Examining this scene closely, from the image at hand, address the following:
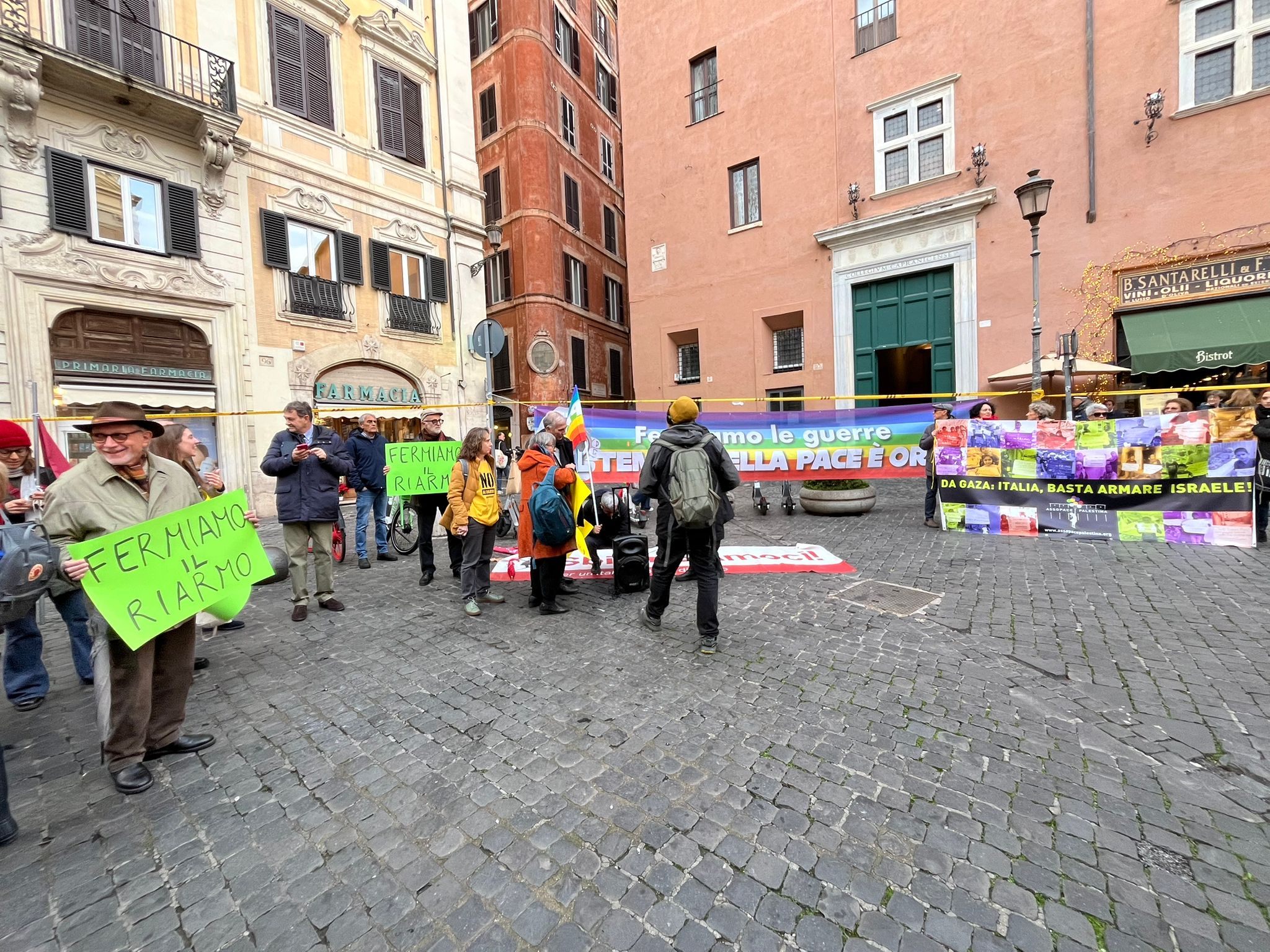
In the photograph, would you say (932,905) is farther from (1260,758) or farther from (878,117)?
(878,117)

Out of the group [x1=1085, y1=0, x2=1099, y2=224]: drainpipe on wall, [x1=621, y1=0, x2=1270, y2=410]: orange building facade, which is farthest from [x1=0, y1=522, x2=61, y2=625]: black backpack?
[x1=1085, y1=0, x2=1099, y2=224]: drainpipe on wall

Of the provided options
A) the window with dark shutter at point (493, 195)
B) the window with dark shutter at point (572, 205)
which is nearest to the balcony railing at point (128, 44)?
the window with dark shutter at point (493, 195)

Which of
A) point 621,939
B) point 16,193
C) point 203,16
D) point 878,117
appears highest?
point 203,16

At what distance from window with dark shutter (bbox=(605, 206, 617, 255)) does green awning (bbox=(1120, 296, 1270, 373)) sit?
22001 millimetres

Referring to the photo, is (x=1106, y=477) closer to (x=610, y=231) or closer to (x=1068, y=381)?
(x=1068, y=381)

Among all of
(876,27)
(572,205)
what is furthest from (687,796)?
(572,205)

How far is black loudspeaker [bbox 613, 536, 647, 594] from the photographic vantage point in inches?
217

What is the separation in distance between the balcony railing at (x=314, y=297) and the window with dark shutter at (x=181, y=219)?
187 cm

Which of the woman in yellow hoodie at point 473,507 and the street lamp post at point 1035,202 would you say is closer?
the woman in yellow hoodie at point 473,507

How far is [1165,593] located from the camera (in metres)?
4.96

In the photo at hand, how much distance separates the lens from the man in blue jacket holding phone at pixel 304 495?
5.05m

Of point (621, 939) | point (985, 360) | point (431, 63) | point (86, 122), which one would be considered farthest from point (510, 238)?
point (621, 939)

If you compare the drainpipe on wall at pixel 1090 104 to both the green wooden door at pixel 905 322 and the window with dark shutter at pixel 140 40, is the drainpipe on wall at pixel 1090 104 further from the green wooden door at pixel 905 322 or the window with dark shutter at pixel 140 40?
the window with dark shutter at pixel 140 40

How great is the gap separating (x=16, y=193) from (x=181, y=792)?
1286cm
